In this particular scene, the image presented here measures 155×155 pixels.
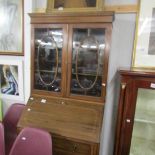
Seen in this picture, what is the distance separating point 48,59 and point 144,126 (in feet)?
3.95

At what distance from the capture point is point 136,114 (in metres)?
1.69

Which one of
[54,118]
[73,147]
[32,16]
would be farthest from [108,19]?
[73,147]

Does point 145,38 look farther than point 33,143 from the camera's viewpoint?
Yes

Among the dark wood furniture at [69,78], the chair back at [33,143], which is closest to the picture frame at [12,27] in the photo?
the dark wood furniture at [69,78]

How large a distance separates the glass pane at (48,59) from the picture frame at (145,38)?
2.68ft

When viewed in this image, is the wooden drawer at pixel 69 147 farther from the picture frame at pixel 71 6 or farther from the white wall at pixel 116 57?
the picture frame at pixel 71 6

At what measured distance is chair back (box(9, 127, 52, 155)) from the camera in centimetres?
148

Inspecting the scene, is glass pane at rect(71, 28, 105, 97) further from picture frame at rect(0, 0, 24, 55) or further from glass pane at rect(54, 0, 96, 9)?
picture frame at rect(0, 0, 24, 55)

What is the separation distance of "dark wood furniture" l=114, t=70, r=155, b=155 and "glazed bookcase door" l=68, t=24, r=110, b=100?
0.22 meters

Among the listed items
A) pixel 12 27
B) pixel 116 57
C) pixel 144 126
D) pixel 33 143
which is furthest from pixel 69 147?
pixel 12 27

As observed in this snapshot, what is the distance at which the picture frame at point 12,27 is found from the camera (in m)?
2.26

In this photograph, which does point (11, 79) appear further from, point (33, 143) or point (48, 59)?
point (33, 143)

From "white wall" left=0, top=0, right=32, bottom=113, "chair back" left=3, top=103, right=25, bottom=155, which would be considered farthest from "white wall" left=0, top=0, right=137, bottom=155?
"chair back" left=3, top=103, right=25, bottom=155

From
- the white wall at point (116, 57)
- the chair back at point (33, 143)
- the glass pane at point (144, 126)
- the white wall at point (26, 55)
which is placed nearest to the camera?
the chair back at point (33, 143)
